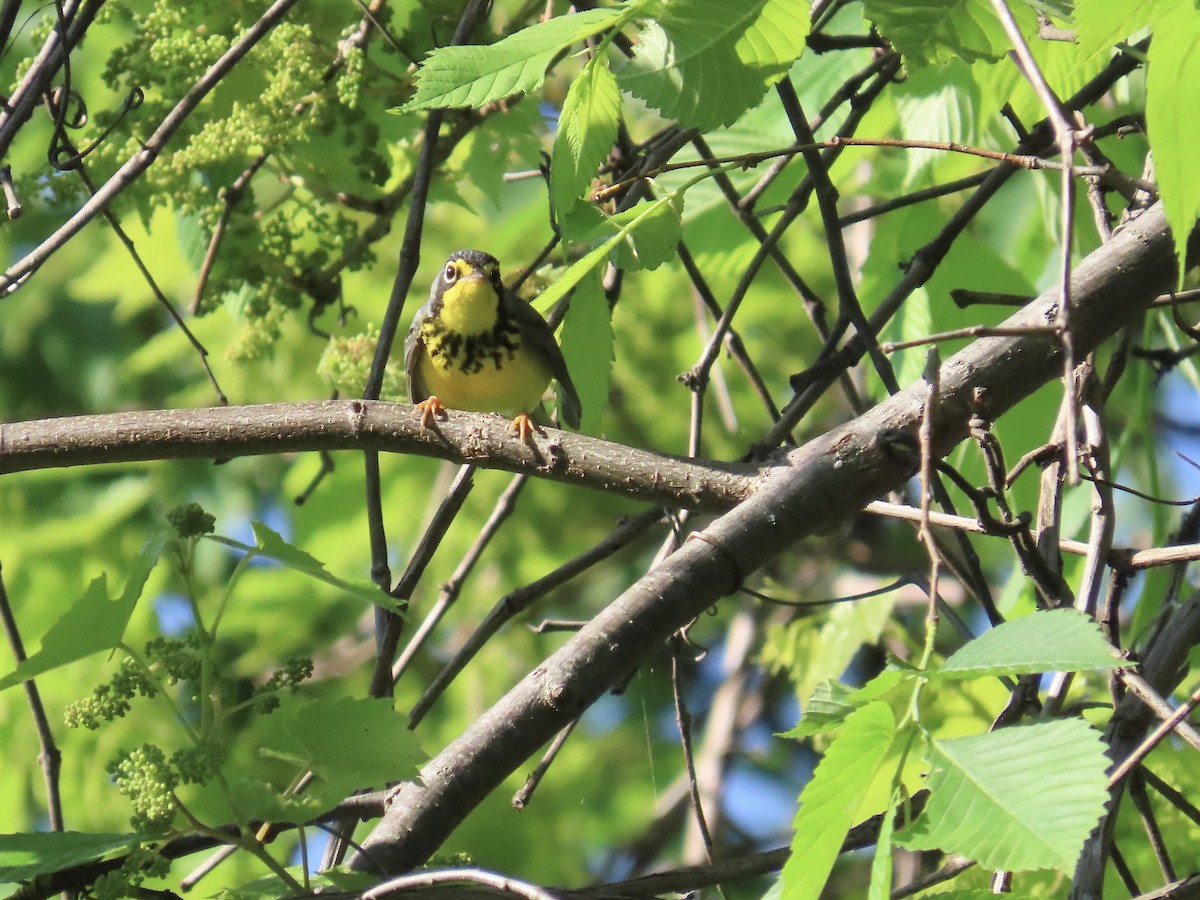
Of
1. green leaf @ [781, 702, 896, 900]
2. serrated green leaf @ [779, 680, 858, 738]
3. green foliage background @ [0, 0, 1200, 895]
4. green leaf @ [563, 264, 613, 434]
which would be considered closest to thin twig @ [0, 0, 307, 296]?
green foliage background @ [0, 0, 1200, 895]

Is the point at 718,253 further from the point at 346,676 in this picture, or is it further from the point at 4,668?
the point at 346,676

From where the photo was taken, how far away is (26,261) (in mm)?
2805

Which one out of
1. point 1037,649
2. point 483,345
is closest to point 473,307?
point 483,345

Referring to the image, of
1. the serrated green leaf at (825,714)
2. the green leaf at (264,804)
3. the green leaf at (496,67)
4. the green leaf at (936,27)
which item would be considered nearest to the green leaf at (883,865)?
the serrated green leaf at (825,714)

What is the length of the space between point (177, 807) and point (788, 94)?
187 centimetres

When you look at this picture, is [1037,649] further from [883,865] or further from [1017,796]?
[883,865]

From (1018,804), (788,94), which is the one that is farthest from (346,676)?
(1018,804)

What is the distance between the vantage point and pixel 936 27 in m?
2.11

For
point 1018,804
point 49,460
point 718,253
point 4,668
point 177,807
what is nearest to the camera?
point 1018,804

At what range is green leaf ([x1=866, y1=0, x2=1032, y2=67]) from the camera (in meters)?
2.11

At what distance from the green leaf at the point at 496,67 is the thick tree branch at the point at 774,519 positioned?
0.80m

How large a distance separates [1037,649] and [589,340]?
1.27 meters

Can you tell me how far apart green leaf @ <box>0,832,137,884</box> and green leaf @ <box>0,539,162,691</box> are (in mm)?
268

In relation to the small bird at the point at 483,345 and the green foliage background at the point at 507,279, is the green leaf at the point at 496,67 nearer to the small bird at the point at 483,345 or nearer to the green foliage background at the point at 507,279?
the green foliage background at the point at 507,279
